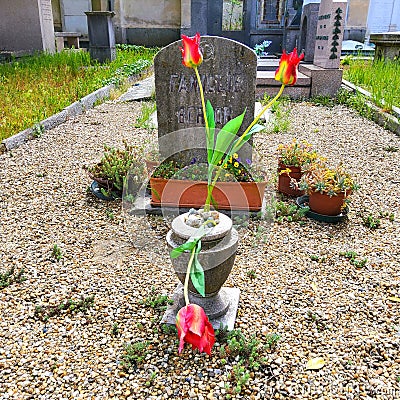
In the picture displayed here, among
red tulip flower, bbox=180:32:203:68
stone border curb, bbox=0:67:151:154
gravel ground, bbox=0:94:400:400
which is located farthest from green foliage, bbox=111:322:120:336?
stone border curb, bbox=0:67:151:154

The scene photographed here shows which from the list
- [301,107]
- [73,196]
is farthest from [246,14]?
[73,196]

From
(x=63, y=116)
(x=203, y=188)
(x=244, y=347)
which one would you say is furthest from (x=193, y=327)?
(x=63, y=116)

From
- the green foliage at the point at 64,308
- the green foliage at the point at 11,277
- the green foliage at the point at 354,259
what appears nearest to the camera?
the green foliage at the point at 64,308

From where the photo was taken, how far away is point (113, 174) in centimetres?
359

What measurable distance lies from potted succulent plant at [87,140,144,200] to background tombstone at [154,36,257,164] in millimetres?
390

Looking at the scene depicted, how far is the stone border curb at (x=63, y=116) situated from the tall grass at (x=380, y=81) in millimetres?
4435

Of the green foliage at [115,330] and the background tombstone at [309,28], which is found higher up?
the background tombstone at [309,28]

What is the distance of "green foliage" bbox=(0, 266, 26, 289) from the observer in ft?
8.36

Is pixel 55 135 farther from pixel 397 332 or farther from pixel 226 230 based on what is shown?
pixel 397 332

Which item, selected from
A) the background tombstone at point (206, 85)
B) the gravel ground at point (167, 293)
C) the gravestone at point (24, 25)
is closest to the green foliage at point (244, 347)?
the gravel ground at point (167, 293)

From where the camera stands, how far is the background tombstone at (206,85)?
334cm

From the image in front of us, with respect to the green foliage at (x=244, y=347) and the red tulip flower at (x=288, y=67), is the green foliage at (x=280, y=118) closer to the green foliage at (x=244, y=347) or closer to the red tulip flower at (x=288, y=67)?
the red tulip flower at (x=288, y=67)

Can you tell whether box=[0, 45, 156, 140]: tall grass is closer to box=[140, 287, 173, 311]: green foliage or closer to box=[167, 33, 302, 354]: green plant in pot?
box=[140, 287, 173, 311]: green foliage

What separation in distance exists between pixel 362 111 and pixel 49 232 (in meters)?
5.22
